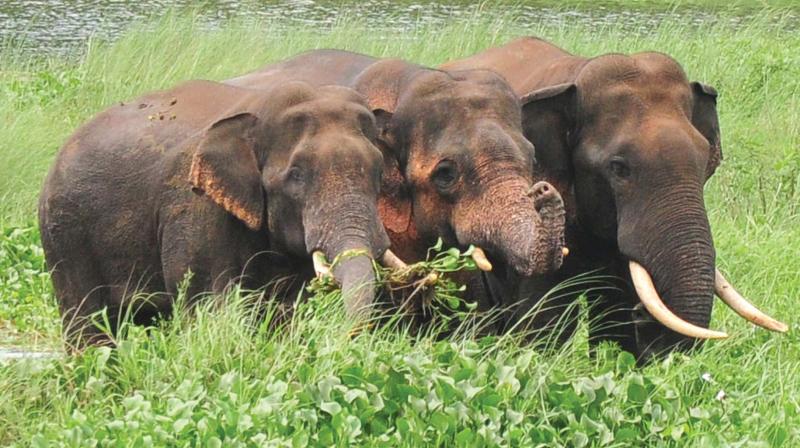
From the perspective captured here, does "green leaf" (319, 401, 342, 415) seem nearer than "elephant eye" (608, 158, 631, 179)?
Yes

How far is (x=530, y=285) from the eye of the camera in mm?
7508

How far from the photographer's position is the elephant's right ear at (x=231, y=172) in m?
7.06

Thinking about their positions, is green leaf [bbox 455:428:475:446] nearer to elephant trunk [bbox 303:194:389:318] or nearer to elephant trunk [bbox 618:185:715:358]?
elephant trunk [bbox 303:194:389:318]

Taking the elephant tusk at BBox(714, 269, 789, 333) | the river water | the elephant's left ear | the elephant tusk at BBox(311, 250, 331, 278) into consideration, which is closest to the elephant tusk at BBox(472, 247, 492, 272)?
the elephant tusk at BBox(311, 250, 331, 278)

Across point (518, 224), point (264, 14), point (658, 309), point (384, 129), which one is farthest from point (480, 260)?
point (264, 14)

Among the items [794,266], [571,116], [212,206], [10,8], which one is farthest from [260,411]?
[10,8]

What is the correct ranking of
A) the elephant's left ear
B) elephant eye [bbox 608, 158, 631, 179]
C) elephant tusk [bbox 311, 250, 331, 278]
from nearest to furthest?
1. elephant tusk [bbox 311, 250, 331, 278]
2. elephant eye [bbox 608, 158, 631, 179]
3. the elephant's left ear

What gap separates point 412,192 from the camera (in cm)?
735

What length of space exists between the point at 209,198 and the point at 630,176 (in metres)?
1.60

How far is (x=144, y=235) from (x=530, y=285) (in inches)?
61.1

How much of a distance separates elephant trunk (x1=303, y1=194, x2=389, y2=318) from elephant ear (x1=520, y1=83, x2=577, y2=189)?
959 mm

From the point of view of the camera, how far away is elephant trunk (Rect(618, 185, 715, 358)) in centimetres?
695

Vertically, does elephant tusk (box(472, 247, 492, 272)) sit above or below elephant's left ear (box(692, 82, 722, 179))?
below

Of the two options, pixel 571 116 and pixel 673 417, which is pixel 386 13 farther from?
pixel 673 417
